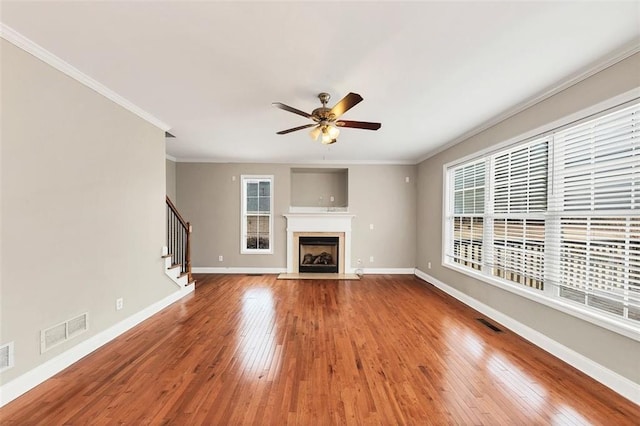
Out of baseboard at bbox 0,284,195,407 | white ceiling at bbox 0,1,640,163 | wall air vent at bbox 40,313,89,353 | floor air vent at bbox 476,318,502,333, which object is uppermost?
white ceiling at bbox 0,1,640,163

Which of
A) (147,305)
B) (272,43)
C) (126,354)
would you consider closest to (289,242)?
(147,305)

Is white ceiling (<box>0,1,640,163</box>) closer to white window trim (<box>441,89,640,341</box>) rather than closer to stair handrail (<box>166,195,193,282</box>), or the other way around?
white window trim (<box>441,89,640,341</box>)

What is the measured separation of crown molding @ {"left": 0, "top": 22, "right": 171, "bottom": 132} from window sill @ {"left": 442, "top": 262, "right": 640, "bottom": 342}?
504 cm

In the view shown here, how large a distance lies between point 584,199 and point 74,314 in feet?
15.9

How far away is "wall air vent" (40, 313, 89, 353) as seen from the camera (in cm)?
217

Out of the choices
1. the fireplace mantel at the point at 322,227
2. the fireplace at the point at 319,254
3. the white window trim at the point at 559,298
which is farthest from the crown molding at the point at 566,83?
the fireplace at the point at 319,254

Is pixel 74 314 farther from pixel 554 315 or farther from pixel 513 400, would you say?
pixel 554 315

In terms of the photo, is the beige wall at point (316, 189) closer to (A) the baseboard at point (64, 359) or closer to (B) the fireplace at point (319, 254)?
(B) the fireplace at point (319, 254)

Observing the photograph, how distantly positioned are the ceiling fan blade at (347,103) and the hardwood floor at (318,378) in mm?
2355

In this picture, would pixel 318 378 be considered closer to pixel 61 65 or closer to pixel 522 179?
pixel 522 179

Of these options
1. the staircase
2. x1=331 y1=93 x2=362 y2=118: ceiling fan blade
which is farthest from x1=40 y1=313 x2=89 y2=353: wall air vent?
x1=331 y1=93 x2=362 y2=118: ceiling fan blade

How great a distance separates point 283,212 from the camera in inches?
248

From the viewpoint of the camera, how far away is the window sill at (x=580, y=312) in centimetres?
201

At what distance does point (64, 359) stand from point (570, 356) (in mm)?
4616
